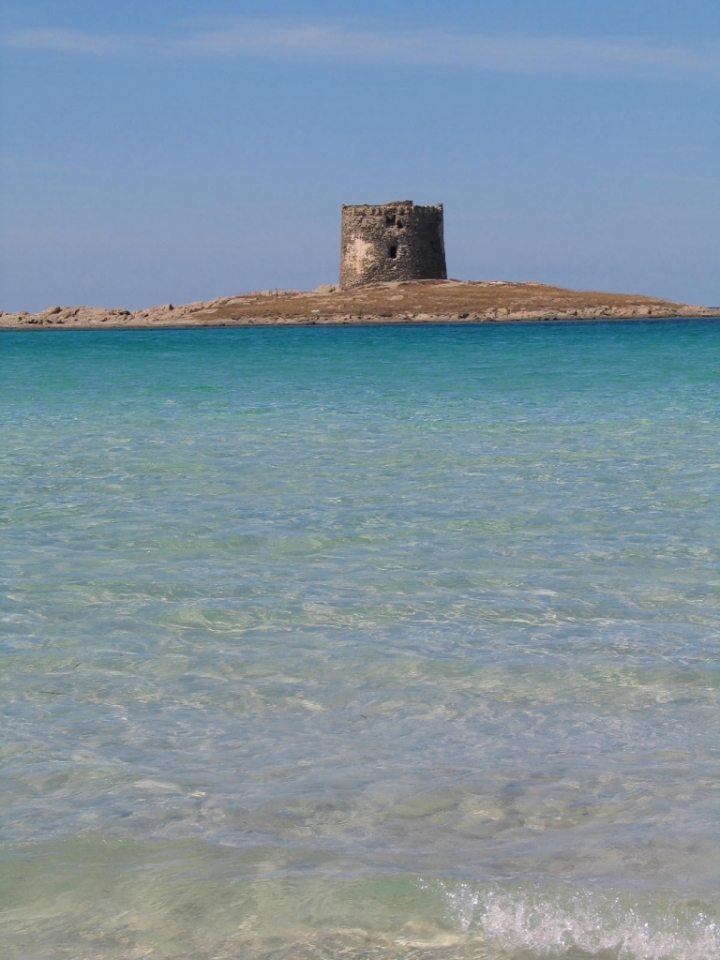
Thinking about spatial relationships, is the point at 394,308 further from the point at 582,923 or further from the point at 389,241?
the point at 582,923

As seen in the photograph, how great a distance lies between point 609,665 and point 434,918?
203 cm

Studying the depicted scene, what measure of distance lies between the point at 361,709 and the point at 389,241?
2210 inches

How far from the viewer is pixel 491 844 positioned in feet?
11.3

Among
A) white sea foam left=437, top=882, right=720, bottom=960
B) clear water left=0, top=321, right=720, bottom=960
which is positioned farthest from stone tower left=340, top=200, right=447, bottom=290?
white sea foam left=437, top=882, right=720, bottom=960

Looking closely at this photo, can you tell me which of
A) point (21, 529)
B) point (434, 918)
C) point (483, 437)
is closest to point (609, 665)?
point (434, 918)

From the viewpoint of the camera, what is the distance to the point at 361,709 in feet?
14.9

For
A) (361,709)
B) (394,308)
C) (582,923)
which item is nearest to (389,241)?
(394,308)

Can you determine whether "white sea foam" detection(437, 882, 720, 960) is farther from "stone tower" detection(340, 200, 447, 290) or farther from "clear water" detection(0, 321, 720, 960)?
"stone tower" detection(340, 200, 447, 290)

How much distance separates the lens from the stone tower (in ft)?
195

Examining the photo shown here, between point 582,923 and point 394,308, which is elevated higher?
point 394,308

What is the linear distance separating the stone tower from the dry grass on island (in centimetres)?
71

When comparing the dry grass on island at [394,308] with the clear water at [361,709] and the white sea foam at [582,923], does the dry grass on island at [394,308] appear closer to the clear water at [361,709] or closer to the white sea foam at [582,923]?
the clear water at [361,709]

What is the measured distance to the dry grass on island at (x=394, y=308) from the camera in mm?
56375

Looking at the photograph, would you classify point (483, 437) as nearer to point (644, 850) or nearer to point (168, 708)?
point (168, 708)
